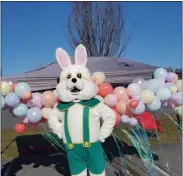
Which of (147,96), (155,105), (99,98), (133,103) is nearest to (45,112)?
(99,98)

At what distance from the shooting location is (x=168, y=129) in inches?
451

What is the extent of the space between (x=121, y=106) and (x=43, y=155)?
385 centimetres

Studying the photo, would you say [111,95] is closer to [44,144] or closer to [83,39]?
[44,144]

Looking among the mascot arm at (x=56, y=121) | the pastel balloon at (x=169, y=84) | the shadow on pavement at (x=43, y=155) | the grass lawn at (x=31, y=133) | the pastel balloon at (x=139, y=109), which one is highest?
the pastel balloon at (x=169, y=84)

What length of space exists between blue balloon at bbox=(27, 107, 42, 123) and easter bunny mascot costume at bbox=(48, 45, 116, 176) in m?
0.26

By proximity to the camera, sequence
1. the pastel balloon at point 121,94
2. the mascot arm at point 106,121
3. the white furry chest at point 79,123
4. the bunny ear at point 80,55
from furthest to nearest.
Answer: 1. the pastel balloon at point 121,94
2. the bunny ear at point 80,55
3. the mascot arm at point 106,121
4. the white furry chest at point 79,123

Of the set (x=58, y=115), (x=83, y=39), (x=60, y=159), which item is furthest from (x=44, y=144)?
(x=83, y=39)

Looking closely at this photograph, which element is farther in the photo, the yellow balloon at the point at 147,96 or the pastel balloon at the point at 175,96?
the pastel balloon at the point at 175,96

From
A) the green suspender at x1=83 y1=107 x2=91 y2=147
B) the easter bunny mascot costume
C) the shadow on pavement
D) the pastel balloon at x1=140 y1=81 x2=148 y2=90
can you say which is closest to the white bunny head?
the easter bunny mascot costume

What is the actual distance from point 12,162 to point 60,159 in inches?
43.7

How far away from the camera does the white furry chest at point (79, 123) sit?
470 centimetres

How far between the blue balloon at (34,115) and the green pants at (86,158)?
717 mm

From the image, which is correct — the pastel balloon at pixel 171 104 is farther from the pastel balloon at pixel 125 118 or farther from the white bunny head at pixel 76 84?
the white bunny head at pixel 76 84

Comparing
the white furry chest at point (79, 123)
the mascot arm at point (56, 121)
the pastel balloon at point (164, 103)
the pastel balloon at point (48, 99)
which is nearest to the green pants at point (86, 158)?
the white furry chest at point (79, 123)
